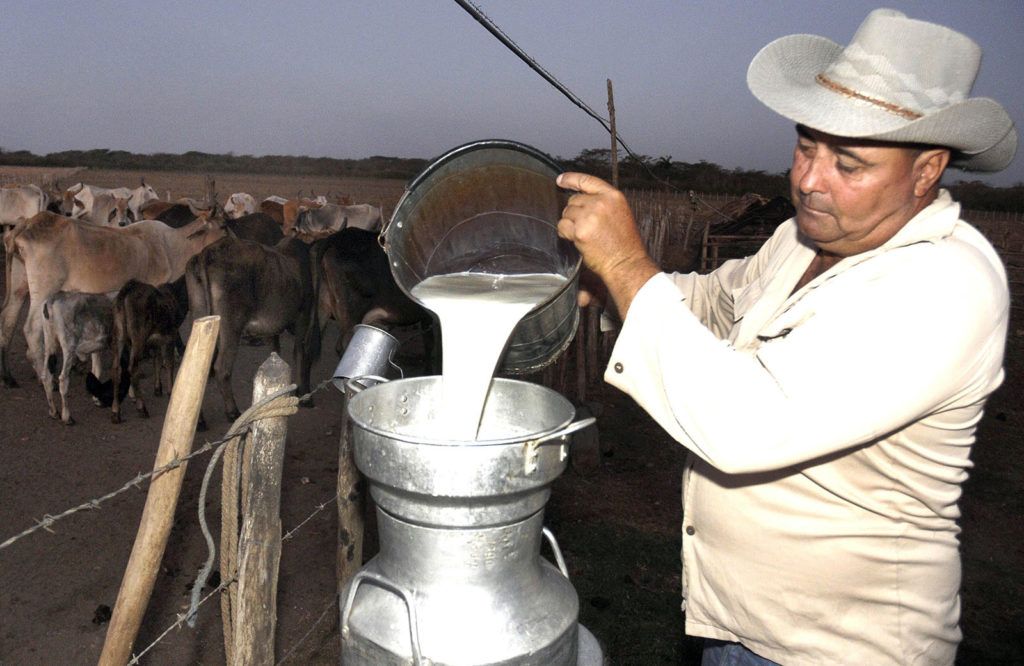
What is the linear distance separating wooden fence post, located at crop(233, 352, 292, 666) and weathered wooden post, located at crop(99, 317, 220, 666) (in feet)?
0.79

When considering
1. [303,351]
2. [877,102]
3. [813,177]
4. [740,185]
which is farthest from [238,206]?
[740,185]

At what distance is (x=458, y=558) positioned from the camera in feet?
5.16

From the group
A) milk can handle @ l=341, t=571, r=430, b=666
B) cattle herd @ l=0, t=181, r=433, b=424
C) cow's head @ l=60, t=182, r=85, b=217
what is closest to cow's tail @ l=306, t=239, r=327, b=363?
cattle herd @ l=0, t=181, r=433, b=424

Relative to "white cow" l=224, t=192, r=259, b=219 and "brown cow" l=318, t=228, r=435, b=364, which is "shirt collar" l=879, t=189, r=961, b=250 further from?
"white cow" l=224, t=192, r=259, b=219

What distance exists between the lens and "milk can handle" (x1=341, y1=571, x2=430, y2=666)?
152 cm

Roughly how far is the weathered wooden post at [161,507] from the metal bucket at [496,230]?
0.57m

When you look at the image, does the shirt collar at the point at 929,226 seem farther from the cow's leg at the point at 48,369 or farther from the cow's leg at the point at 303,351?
the cow's leg at the point at 303,351

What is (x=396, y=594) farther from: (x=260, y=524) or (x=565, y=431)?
(x=260, y=524)

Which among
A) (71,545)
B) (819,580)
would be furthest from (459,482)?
(71,545)

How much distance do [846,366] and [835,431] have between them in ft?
0.40

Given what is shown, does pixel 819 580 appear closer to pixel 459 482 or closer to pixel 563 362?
pixel 459 482

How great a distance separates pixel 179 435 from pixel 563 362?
5842 mm

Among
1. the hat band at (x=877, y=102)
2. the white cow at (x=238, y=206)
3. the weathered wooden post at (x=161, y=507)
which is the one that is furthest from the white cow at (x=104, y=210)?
the hat band at (x=877, y=102)

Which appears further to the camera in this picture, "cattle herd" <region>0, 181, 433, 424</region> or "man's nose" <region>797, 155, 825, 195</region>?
"cattle herd" <region>0, 181, 433, 424</region>
